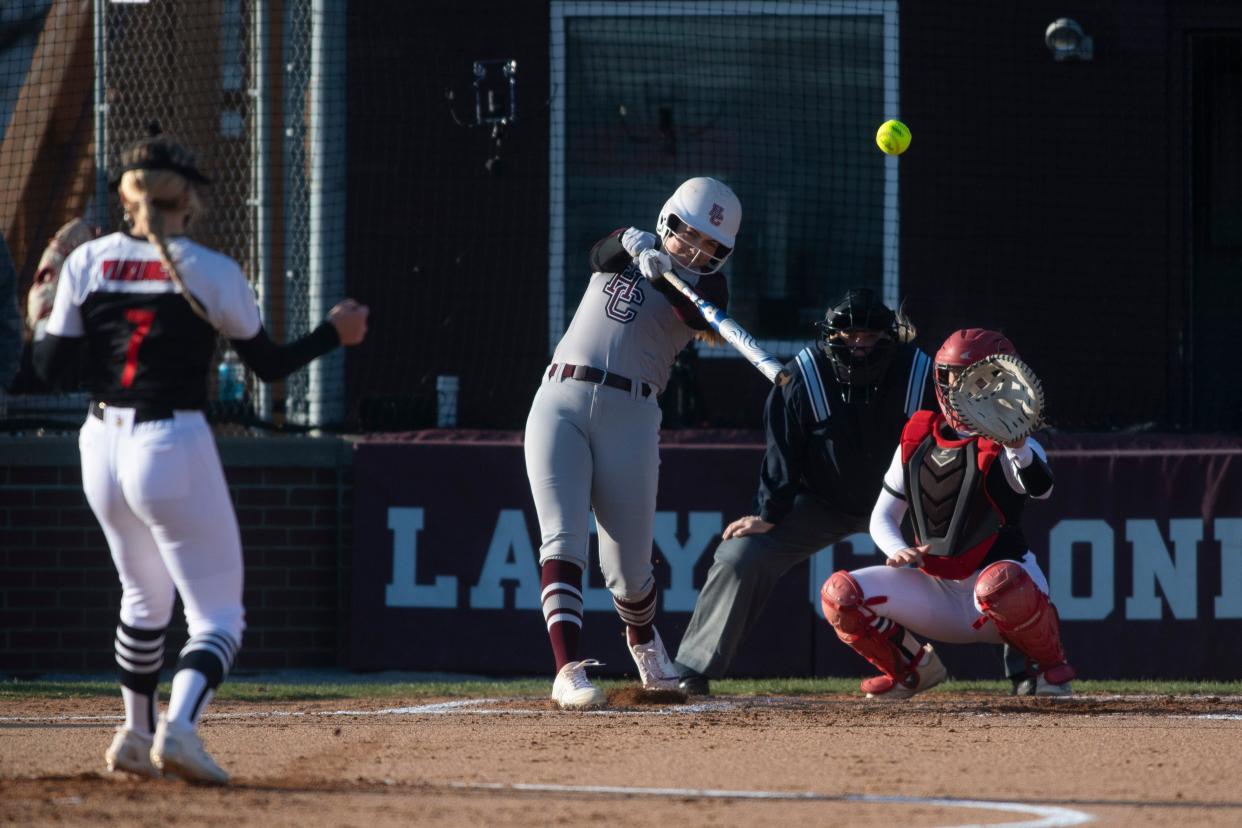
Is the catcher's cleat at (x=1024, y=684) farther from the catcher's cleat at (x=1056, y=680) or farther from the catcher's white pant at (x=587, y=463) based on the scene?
the catcher's white pant at (x=587, y=463)

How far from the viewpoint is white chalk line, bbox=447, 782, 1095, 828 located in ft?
13.9

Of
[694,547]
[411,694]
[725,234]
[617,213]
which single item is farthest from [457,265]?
[725,234]

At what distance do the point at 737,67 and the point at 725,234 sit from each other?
13.8 ft

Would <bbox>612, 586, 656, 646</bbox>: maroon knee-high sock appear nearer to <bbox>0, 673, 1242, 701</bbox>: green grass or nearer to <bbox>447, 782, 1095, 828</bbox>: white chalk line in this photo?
<bbox>0, 673, 1242, 701</bbox>: green grass

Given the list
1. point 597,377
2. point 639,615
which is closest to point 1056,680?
point 639,615

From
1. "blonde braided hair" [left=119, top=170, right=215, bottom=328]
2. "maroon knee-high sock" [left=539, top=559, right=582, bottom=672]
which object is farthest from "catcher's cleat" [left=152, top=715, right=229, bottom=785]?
"maroon knee-high sock" [left=539, top=559, right=582, bottom=672]

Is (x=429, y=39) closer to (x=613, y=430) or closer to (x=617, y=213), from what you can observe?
(x=617, y=213)

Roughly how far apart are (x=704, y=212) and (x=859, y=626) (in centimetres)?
163

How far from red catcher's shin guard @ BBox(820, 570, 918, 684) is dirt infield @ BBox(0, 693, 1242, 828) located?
0.17m

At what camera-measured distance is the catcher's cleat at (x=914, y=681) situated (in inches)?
265

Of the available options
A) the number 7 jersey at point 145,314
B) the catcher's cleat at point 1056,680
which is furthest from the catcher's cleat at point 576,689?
the number 7 jersey at point 145,314

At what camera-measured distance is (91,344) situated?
4465mm

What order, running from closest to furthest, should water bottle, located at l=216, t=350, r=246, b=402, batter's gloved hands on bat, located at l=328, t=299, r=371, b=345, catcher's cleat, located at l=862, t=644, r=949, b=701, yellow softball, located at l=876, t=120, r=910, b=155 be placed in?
batter's gloved hands on bat, located at l=328, t=299, r=371, b=345 → catcher's cleat, located at l=862, t=644, r=949, b=701 → yellow softball, located at l=876, t=120, r=910, b=155 → water bottle, located at l=216, t=350, r=246, b=402

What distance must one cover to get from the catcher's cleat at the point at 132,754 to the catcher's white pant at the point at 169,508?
11.6 inches
